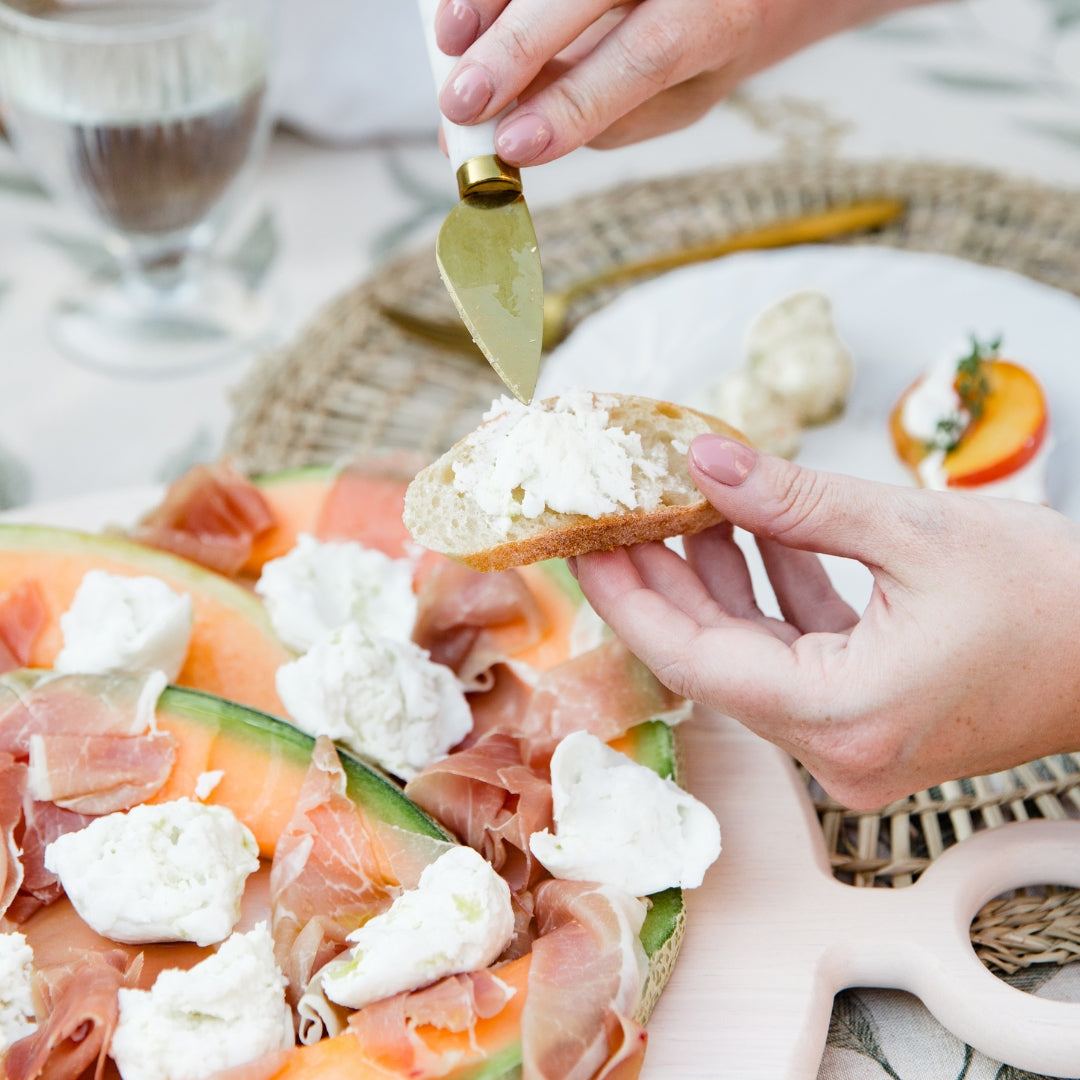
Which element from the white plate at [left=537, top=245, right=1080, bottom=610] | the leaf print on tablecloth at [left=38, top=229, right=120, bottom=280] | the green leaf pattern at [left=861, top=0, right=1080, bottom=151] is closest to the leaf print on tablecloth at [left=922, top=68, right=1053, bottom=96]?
the green leaf pattern at [left=861, top=0, right=1080, bottom=151]

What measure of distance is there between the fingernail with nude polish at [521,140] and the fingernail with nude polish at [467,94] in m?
0.04

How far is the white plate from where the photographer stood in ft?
7.70

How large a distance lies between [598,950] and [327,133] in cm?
250

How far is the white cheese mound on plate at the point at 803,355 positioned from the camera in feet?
7.57

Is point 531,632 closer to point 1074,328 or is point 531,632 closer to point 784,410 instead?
point 784,410

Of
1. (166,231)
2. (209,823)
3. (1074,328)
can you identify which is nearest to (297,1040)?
(209,823)

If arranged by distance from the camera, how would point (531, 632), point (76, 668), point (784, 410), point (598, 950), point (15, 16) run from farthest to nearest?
point (784, 410), point (15, 16), point (531, 632), point (76, 668), point (598, 950)

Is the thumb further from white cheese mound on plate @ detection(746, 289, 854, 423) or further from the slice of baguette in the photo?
white cheese mound on plate @ detection(746, 289, 854, 423)

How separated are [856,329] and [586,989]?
5.67ft

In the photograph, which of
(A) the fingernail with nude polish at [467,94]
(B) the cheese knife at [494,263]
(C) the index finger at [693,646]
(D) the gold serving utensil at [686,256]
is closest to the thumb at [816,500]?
(C) the index finger at [693,646]

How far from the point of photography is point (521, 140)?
1.42 meters

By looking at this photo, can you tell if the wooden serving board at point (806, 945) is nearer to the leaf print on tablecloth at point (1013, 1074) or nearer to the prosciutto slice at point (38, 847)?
the leaf print on tablecloth at point (1013, 1074)

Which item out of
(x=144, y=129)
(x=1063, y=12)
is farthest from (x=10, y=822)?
(x=1063, y=12)

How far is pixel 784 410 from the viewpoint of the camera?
229 cm
